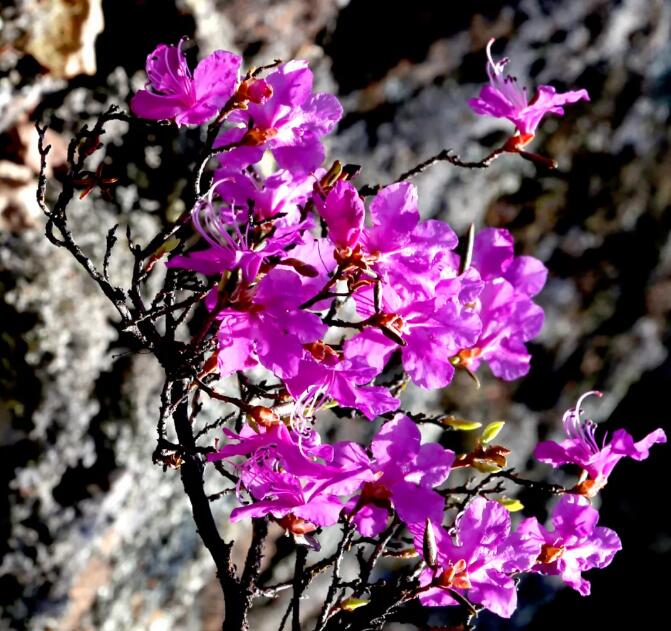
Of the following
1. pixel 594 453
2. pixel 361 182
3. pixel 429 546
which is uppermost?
pixel 361 182

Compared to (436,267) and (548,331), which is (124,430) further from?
(548,331)

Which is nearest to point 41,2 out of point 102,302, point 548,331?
point 102,302

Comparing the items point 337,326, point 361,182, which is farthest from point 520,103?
point 361,182

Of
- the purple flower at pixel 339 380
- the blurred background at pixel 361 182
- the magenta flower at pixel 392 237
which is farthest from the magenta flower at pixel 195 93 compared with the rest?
the blurred background at pixel 361 182

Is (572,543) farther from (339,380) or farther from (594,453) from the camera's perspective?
(339,380)

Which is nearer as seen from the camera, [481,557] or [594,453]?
[481,557]

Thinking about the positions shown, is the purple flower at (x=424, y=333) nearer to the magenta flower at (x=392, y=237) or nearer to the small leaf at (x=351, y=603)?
the magenta flower at (x=392, y=237)
